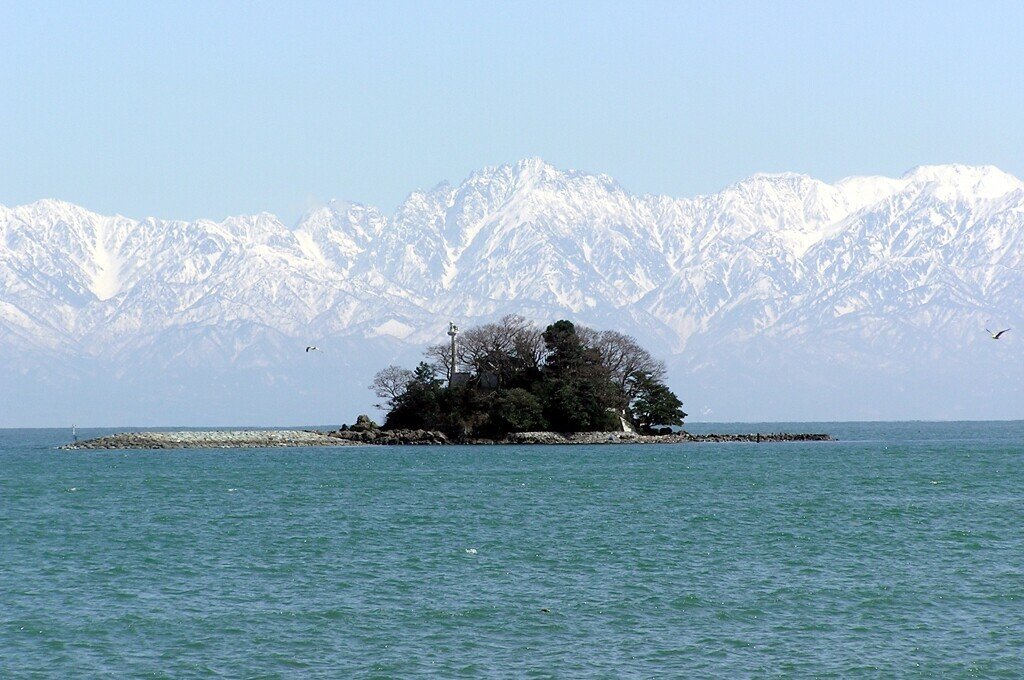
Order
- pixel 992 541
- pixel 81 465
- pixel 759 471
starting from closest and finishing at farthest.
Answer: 1. pixel 992 541
2. pixel 759 471
3. pixel 81 465

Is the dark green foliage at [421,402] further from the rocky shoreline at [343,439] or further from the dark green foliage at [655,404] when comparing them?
the dark green foliage at [655,404]

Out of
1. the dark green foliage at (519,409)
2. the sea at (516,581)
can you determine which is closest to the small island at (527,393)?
the dark green foliage at (519,409)

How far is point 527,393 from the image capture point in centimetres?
13150

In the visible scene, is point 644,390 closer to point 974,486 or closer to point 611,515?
point 974,486

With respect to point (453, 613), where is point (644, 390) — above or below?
above

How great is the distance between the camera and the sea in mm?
28625

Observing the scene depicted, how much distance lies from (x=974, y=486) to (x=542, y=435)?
6158 cm

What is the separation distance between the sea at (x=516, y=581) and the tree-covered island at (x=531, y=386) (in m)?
54.1

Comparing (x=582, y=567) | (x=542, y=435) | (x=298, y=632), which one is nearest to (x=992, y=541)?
(x=582, y=567)

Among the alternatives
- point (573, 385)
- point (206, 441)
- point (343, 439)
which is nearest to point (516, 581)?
point (573, 385)

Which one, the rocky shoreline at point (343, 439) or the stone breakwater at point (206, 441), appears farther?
the stone breakwater at point (206, 441)

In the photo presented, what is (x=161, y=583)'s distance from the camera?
38.4m

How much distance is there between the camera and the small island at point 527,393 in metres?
132

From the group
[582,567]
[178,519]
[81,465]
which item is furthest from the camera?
[81,465]
